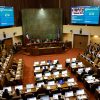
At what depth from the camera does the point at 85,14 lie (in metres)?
21.4

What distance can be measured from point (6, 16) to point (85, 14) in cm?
858

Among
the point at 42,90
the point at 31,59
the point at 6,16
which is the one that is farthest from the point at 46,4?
the point at 42,90

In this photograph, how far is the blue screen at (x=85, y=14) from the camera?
20834mm

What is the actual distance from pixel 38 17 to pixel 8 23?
381 centimetres

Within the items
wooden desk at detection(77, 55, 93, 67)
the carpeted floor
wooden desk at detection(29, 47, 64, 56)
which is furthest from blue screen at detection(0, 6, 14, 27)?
wooden desk at detection(77, 55, 93, 67)

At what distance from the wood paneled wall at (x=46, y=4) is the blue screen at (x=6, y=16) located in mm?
626

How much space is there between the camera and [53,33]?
23.6m

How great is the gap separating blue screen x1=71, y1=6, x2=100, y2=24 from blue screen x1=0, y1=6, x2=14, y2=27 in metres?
6.90

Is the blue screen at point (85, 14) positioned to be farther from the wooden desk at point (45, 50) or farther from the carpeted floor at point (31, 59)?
the wooden desk at point (45, 50)

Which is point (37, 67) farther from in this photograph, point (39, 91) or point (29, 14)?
point (29, 14)

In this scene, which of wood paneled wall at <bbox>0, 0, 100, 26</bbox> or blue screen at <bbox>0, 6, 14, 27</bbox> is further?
wood paneled wall at <bbox>0, 0, 100, 26</bbox>

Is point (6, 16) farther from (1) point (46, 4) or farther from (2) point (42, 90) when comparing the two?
(2) point (42, 90)

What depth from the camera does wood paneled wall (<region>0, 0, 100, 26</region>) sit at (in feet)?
70.1

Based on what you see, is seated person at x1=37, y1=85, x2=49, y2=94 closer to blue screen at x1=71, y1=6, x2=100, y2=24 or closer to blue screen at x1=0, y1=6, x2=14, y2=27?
blue screen at x1=0, y1=6, x2=14, y2=27
